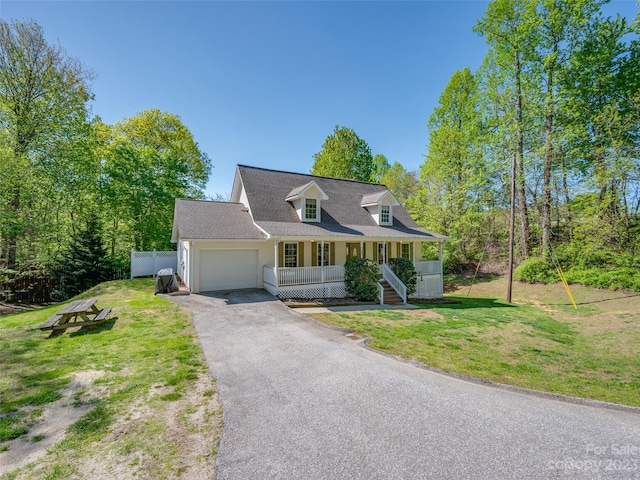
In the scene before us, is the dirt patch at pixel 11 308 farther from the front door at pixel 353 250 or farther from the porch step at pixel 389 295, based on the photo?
the porch step at pixel 389 295

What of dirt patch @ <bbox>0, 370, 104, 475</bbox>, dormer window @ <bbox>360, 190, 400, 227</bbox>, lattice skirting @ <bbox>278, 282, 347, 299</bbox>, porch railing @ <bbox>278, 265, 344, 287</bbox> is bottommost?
dirt patch @ <bbox>0, 370, 104, 475</bbox>

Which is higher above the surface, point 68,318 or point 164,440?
point 68,318

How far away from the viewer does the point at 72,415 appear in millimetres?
3955

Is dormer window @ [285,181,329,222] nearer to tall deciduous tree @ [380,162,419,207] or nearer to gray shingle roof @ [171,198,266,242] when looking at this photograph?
gray shingle roof @ [171,198,266,242]

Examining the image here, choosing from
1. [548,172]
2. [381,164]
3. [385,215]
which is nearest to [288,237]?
[385,215]

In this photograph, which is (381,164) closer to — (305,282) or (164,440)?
(305,282)

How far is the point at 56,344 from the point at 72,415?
4.19 m

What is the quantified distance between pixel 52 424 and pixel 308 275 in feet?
34.2

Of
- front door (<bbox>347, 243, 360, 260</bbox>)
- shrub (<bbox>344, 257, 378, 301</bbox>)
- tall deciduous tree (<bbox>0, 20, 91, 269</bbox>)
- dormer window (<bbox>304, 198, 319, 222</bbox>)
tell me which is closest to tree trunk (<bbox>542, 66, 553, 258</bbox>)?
front door (<bbox>347, 243, 360, 260</bbox>)

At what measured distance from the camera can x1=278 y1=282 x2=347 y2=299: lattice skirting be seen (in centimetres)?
1312

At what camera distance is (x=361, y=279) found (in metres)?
14.2

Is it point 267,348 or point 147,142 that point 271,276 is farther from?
point 147,142

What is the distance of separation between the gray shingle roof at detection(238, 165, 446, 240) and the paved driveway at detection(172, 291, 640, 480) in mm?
8464

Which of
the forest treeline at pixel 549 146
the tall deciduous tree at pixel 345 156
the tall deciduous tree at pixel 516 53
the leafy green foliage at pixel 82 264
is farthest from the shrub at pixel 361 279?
the tall deciduous tree at pixel 345 156
